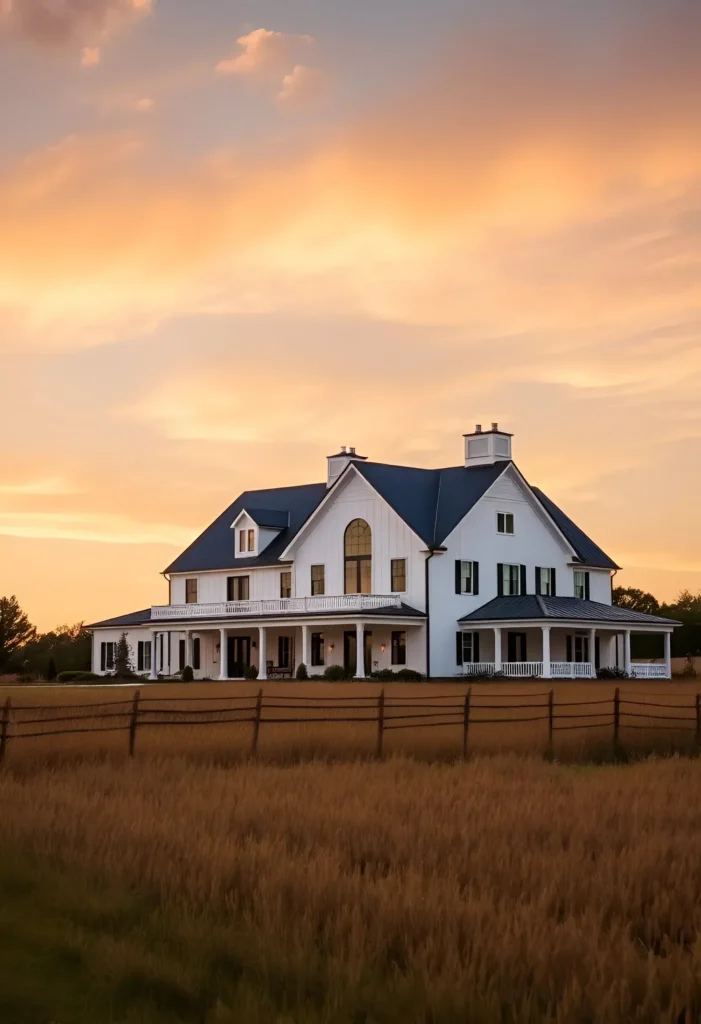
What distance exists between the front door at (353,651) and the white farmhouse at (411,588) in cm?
6

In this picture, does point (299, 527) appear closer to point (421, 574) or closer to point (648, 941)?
point (421, 574)

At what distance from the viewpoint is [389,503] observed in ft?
203

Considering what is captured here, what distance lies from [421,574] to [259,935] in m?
50.7

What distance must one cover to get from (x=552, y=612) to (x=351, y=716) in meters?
26.2

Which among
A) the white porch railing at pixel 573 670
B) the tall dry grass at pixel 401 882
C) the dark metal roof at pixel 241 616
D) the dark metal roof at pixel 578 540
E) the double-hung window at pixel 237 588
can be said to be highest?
the dark metal roof at pixel 578 540

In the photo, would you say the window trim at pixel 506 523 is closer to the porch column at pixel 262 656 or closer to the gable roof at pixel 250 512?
the gable roof at pixel 250 512

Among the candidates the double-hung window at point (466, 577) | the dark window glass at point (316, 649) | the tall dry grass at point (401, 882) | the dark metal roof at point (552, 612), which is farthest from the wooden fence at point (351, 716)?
the dark window glass at point (316, 649)

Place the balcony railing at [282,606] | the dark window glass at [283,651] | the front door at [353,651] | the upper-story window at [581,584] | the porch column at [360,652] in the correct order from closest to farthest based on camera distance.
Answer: the porch column at [360,652] < the balcony railing at [282,606] < the front door at [353,651] < the dark window glass at [283,651] < the upper-story window at [581,584]

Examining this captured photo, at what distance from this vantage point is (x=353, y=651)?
6288 centimetres

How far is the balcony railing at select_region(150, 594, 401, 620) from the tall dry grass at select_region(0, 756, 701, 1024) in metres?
40.4

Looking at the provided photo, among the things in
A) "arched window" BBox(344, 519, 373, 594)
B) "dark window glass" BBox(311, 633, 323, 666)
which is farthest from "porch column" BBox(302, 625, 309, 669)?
"arched window" BBox(344, 519, 373, 594)

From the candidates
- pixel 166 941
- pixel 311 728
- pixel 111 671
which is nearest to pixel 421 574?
pixel 111 671

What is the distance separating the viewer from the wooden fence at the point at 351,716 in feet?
79.5

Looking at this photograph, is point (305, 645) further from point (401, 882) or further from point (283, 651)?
point (401, 882)
